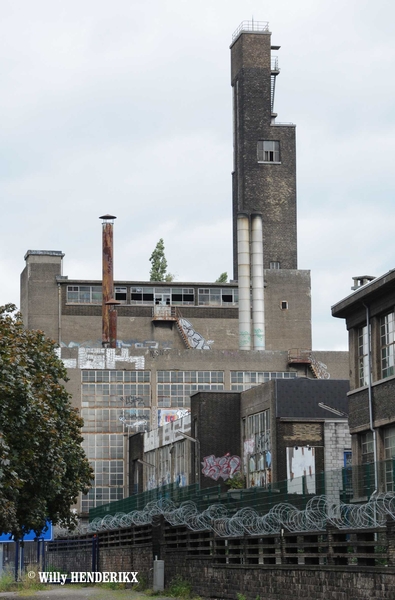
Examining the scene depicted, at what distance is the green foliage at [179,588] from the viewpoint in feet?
114

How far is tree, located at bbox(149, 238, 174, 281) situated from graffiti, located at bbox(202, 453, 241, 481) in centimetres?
5569

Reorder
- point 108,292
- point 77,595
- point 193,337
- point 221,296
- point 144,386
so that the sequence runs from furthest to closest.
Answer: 1. point 221,296
2. point 193,337
3. point 108,292
4. point 144,386
5. point 77,595

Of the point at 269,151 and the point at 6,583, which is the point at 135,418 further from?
the point at 6,583

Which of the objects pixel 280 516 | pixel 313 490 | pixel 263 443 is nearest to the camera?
pixel 313 490

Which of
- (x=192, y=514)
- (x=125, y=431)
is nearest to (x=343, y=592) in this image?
(x=192, y=514)

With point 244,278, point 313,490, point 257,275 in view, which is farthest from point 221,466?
point 257,275

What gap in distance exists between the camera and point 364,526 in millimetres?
24188

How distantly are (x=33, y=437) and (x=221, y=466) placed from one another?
85.3 ft

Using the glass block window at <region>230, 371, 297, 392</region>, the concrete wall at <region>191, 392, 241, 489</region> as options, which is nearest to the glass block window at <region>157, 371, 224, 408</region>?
the glass block window at <region>230, 371, 297, 392</region>

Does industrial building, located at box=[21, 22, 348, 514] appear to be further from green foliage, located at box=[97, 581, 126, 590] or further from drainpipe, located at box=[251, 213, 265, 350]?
green foliage, located at box=[97, 581, 126, 590]

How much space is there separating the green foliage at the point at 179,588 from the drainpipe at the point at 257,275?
5250cm

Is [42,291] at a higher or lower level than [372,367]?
higher

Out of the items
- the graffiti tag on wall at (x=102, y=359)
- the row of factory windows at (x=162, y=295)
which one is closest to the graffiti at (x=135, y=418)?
the graffiti tag on wall at (x=102, y=359)

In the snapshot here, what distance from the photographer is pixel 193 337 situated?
91.9m
